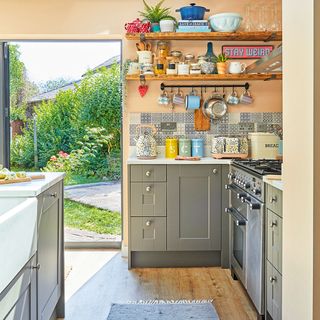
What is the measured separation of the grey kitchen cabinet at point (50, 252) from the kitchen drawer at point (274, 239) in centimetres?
119

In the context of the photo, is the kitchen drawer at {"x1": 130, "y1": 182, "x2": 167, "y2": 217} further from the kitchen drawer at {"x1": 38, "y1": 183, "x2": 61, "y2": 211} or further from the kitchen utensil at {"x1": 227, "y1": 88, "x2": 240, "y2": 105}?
the kitchen drawer at {"x1": 38, "y1": 183, "x2": 61, "y2": 211}

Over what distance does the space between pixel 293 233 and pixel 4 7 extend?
380 centimetres

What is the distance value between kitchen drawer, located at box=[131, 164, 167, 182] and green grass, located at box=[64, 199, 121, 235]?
813mm

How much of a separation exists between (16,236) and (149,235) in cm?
226

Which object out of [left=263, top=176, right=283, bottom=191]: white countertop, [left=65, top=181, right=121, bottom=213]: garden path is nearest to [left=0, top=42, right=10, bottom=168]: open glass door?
[left=65, top=181, right=121, bottom=213]: garden path

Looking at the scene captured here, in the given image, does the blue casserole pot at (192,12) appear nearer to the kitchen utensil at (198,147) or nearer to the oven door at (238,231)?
the kitchen utensil at (198,147)

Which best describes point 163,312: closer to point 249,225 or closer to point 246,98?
point 249,225

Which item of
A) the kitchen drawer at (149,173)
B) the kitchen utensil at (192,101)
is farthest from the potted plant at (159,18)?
the kitchen drawer at (149,173)

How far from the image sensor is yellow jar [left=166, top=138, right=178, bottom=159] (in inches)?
164

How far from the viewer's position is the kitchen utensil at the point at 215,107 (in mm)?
4188

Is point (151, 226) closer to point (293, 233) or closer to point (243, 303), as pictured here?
point (243, 303)

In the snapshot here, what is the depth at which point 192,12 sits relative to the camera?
398cm

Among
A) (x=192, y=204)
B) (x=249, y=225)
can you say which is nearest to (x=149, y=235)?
(x=192, y=204)

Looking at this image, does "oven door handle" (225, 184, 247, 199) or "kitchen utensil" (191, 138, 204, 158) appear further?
"kitchen utensil" (191, 138, 204, 158)
